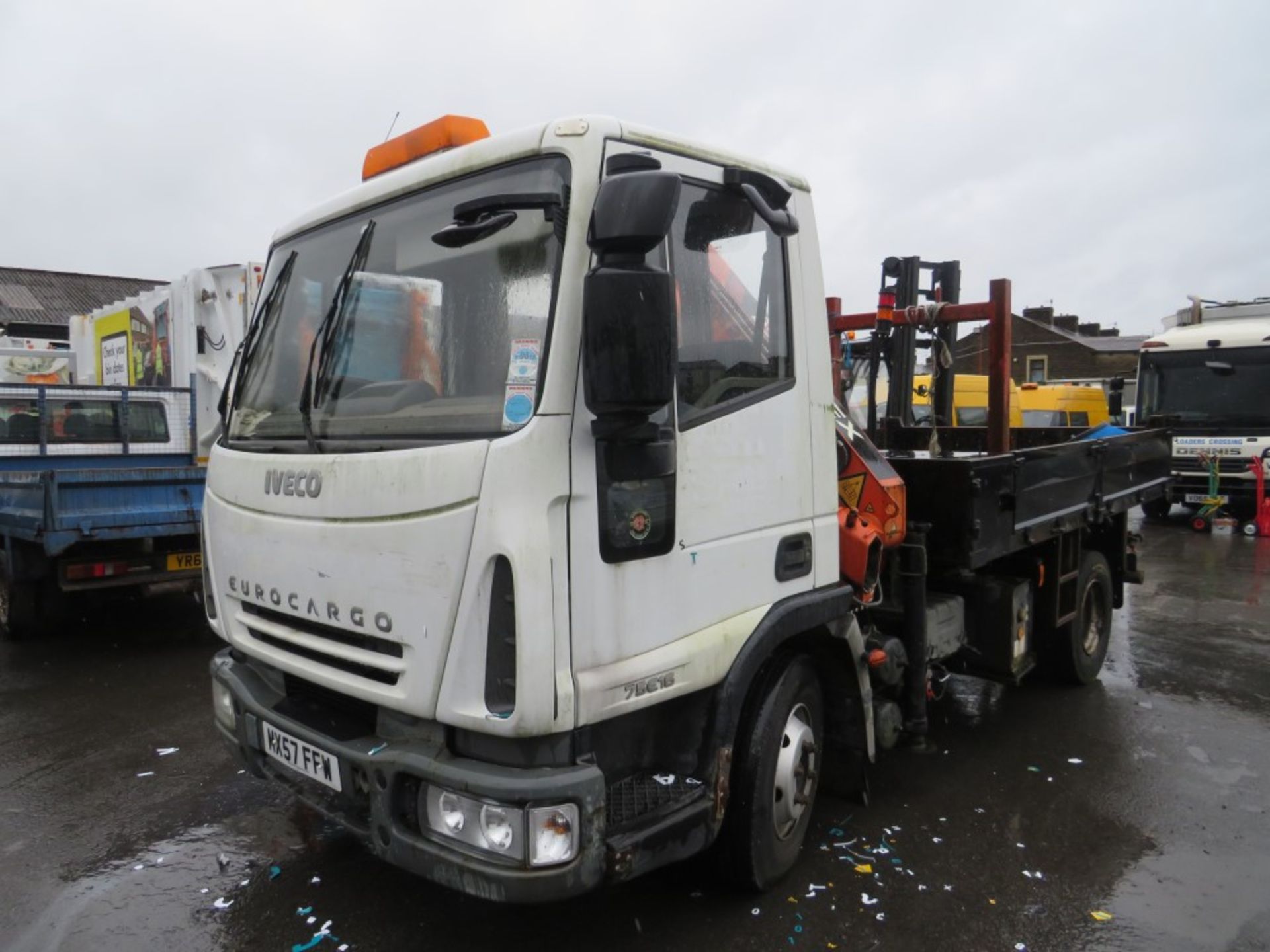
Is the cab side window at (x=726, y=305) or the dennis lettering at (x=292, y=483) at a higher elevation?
the cab side window at (x=726, y=305)

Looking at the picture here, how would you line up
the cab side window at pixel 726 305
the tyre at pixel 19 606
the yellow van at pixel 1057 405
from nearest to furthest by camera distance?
1. the cab side window at pixel 726 305
2. the tyre at pixel 19 606
3. the yellow van at pixel 1057 405

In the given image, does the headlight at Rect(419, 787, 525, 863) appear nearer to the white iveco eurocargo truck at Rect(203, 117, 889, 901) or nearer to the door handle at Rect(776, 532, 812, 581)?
the white iveco eurocargo truck at Rect(203, 117, 889, 901)

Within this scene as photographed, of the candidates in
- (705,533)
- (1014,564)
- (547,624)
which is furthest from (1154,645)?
(547,624)

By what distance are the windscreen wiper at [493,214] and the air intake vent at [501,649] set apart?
93cm

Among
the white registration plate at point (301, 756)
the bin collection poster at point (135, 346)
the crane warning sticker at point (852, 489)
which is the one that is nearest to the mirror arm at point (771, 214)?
the crane warning sticker at point (852, 489)

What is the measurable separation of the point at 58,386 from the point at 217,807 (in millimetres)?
5830

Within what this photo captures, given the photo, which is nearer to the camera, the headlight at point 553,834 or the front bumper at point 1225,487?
the headlight at point 553,834

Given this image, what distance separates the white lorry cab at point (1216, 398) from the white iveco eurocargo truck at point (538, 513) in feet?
36.9

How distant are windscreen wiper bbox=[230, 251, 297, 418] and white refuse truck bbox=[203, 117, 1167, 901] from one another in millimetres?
16

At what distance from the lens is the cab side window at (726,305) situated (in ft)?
8.57

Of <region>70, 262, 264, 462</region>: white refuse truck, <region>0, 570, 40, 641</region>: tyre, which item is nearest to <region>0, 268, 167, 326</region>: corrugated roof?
<region>70, 262, 264, 462</region>: white refuse truck

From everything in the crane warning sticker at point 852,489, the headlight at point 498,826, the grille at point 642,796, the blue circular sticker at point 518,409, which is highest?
the blue circular sticker at point 518,409

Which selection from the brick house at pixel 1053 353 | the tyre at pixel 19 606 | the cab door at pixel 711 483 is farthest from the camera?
the brick house at pixel 1053 353

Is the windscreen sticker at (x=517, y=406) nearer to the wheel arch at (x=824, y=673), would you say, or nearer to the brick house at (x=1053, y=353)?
the wheel arch at (x=824, y=673)
